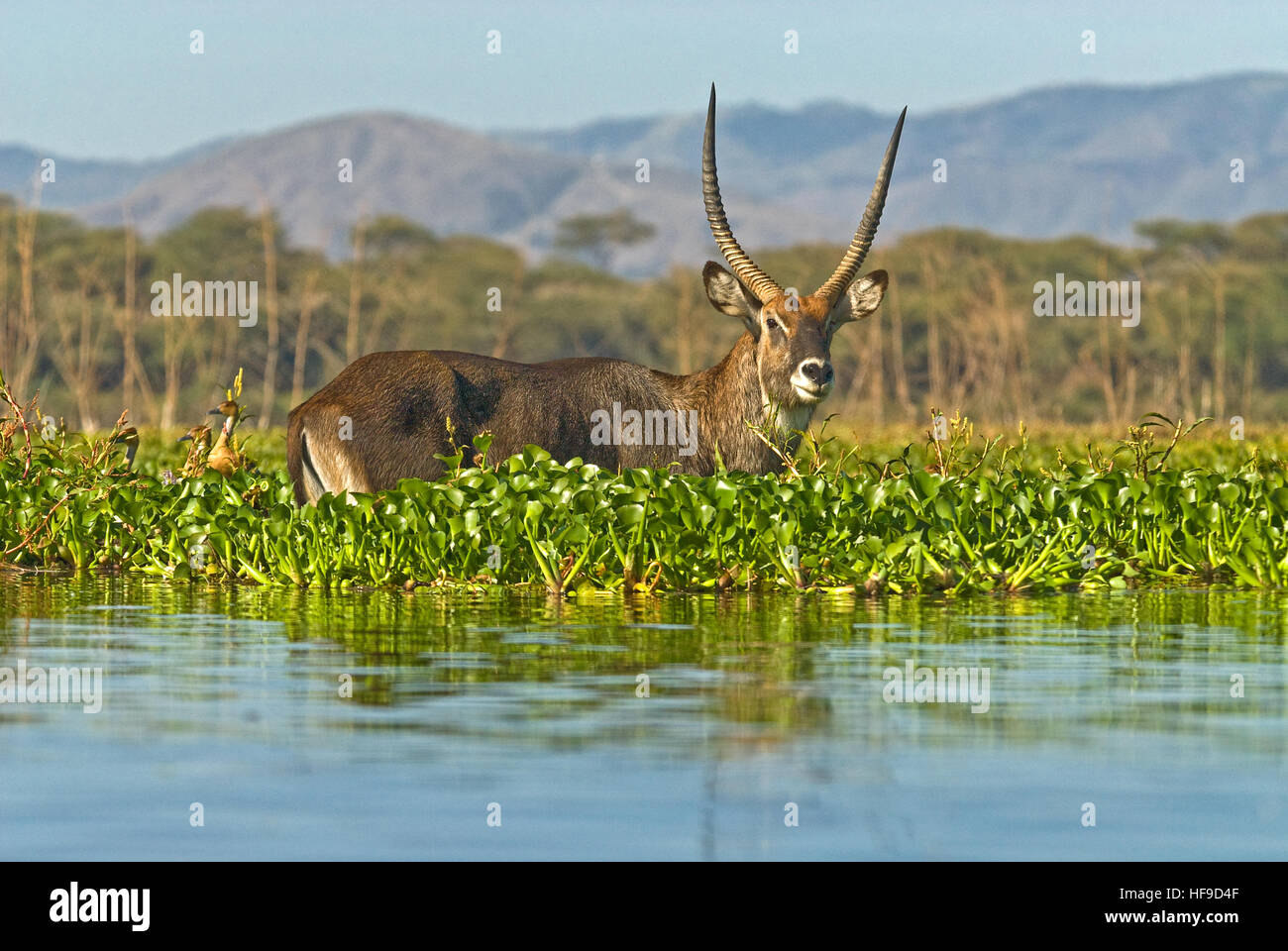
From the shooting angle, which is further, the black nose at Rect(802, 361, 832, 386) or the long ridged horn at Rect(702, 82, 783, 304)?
the long ridged horn at Rect(702, 82, 783, 304)

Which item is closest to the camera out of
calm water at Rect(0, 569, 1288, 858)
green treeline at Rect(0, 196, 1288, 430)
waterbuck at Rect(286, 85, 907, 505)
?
calm water at Rect(0, 569, 1288, 858)

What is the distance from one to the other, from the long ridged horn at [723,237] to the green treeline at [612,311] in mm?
42036

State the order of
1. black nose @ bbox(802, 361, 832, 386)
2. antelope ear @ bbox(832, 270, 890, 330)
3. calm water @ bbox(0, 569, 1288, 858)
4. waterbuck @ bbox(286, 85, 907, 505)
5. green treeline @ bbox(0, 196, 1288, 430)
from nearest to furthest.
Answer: calm water @ bbox(0, 569, 1288, 858) < black nose @ bbox(802, 361, 832, 386) < waterbuck @ bbox(286, 85, 907, 505) < antelope ear @ bbox(832, 270, 890, 330) < green treeline @ bbox(0, 196, 1288, 430)

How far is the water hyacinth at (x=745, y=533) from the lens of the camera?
1244cm

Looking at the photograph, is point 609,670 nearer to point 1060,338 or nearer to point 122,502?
point 122,502

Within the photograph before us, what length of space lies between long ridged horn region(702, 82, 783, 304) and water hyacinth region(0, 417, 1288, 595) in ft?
3.87

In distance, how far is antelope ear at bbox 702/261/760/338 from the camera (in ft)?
46.3

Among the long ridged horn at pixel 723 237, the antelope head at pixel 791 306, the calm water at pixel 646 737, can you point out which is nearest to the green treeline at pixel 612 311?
the long ridged horn at pixel 723 237

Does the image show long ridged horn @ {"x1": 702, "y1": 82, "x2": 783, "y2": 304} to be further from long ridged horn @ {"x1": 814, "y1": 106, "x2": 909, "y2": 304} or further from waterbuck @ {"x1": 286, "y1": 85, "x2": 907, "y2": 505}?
long ridged horn @ {"x1": 814, "y1": 106, "x2": 909, "y2": 304}

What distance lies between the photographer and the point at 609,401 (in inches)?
549

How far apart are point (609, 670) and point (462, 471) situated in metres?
4.26

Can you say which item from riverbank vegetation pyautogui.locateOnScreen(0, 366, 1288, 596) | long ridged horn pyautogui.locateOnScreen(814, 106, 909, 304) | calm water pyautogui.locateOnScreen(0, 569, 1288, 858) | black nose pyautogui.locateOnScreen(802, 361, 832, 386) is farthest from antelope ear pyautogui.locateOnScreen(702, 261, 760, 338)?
calm water pyautogui.locateOnScreen(0, 569, 1288, 858)

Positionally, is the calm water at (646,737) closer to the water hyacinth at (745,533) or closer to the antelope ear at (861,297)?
the water hyacinth at (745,533)

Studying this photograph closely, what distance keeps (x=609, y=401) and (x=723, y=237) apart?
4.39ft
